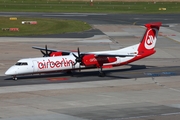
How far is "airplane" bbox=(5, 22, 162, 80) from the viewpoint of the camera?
4697 centimetres

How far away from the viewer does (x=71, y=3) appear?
153875 millimetres

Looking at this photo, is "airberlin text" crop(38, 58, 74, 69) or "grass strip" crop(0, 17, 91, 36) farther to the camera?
"grass strip" crop(0, 17, 91, 36)

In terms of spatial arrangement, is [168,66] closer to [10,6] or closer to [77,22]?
[77,22]

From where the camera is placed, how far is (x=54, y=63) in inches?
1884

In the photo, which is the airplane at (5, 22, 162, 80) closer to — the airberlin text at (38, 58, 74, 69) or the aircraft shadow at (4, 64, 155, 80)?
the airberlin text at (38, 58, 74, 69)

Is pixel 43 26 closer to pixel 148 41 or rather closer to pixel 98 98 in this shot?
pixel 148 41

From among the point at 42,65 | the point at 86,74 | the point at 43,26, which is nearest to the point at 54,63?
the point at 42,65

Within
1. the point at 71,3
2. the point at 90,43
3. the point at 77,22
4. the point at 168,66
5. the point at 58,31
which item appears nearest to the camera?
the point at 168,66

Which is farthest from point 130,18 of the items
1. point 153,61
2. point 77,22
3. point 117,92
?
point 117,92

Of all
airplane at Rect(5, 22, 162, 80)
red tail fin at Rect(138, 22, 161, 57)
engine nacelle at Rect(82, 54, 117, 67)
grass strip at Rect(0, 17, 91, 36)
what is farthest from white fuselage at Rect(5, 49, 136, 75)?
grass strip at Rect(0, 17, 91, 36)

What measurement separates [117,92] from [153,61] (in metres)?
19.2

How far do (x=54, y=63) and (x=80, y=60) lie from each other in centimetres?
267

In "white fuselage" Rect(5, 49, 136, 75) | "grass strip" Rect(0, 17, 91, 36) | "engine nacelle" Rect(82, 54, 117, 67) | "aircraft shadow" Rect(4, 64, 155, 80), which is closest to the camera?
"white fuselage" Rect(5, 49, 136, 75)

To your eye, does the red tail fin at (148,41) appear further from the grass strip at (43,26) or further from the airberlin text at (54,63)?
the grass strip at (43,26)
